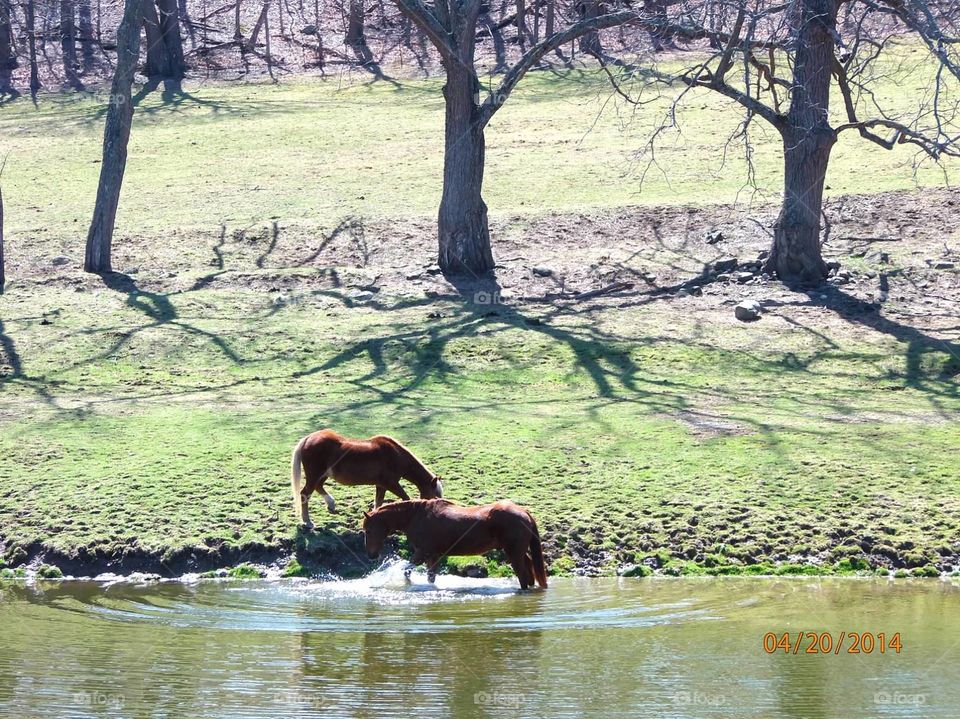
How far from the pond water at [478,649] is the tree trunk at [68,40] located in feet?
119

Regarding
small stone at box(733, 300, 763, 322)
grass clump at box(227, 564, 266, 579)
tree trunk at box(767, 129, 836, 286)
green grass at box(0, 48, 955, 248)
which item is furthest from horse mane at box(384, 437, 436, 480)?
green grass at box(0, 48, 955, 248)

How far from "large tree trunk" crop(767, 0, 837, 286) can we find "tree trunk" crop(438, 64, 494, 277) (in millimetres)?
4851

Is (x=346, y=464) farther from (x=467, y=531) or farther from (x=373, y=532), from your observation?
(x=467, y=531)

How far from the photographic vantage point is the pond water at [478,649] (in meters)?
7.70

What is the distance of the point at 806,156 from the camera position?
1994cm

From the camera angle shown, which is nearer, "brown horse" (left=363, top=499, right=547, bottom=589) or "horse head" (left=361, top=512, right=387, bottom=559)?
"brown horse" (left=363, top=499, right=547, bottom=589)

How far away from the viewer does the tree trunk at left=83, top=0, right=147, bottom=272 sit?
73.0 feet

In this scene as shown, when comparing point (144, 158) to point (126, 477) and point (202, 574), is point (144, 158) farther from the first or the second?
point (202, 574)

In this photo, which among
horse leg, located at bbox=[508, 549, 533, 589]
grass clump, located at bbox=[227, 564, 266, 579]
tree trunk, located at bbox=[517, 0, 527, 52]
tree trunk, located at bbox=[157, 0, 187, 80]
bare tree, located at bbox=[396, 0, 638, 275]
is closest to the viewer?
horse leg, located at bbox=[508, 549, 533, 589]

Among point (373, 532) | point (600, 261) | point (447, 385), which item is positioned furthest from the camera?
point (600, 261)

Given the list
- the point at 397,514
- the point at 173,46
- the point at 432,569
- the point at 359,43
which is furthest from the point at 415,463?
the point at 359,43

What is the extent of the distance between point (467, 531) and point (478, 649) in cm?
194

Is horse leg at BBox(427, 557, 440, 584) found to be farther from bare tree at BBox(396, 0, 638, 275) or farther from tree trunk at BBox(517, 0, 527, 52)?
tree trunk at BBox(517, 0, 527, 52)

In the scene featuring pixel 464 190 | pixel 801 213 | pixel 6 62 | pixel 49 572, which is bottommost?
pixel 49 572
